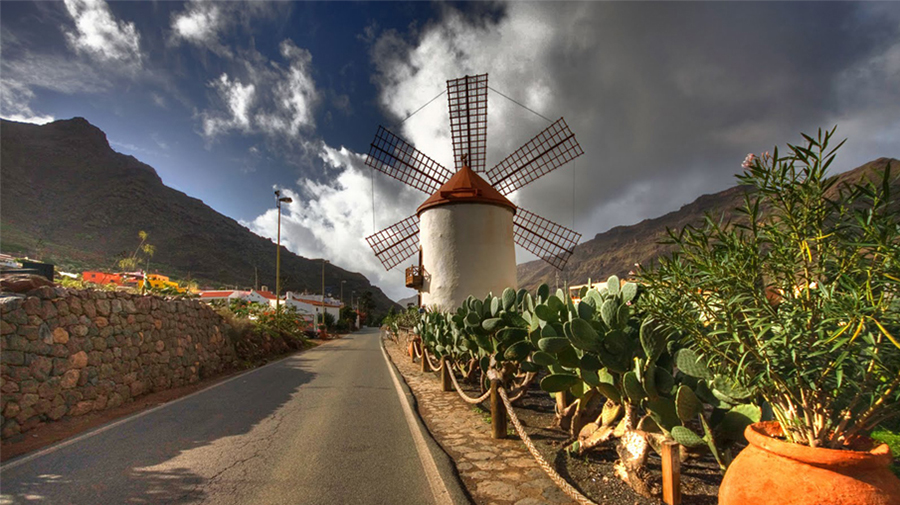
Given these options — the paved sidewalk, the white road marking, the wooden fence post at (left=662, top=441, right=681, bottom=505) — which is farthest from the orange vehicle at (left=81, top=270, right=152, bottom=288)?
the wooden fence post at (left=662, top=441, right=681, bottom=505)

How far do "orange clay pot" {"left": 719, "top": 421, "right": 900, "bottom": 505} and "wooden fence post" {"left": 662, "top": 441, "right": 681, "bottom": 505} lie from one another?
891mm

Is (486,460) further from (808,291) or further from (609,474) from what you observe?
(808,291)

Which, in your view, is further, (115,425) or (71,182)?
(71,182)

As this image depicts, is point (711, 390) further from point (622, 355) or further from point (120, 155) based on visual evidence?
point (120, 155)

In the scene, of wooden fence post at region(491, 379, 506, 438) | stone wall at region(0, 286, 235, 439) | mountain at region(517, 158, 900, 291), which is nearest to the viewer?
wooden fence post at region(491, 379, 506, 438)

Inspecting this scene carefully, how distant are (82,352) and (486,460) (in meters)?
6.72

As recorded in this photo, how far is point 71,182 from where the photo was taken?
277 ft

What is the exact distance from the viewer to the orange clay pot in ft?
6.52

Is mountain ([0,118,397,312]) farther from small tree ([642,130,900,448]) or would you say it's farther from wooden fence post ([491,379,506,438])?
small tree ([642,130,900,448])

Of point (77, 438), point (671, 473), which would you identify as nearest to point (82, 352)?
point (77, 438)

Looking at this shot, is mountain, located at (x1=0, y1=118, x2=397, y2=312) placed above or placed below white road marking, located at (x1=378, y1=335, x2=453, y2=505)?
above

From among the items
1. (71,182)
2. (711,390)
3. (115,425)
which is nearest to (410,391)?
(115,425)

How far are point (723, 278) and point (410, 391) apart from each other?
7.97 m

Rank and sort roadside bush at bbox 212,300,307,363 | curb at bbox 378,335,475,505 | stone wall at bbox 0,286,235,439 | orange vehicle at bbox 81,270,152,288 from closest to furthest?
1. curb at bbox 378,335,475,505
2. stone wall at bbox 0,286,235,439
3. orange vehicle at bbox 81,270,152,288
4. roadside bush at bbox 212,300,307,363
